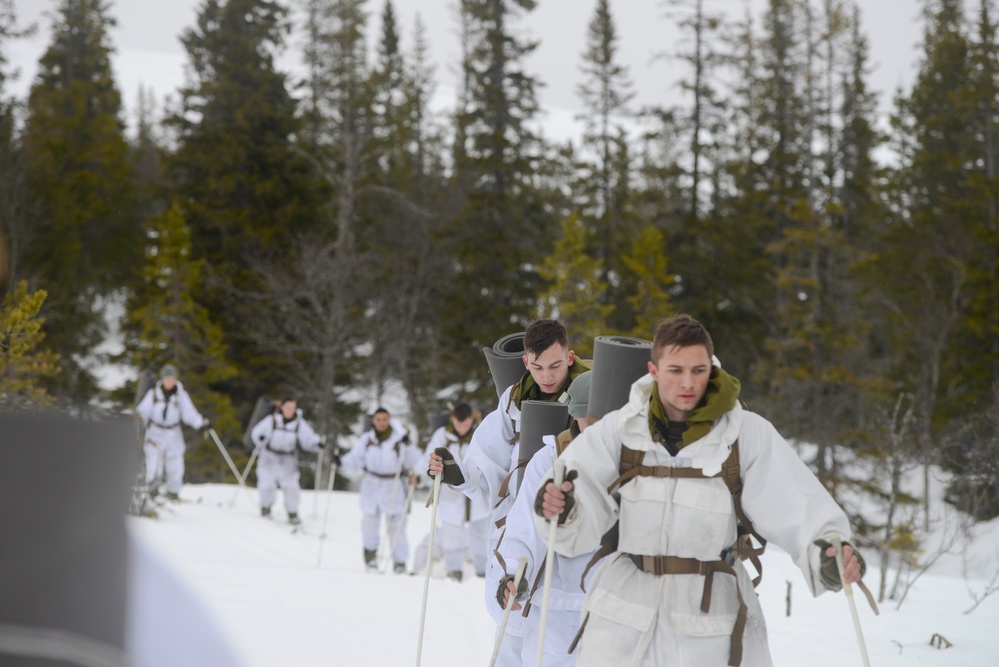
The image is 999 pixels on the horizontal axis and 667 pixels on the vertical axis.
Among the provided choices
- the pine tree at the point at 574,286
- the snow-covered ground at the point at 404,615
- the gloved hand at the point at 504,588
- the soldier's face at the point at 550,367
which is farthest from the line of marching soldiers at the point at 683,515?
the pine tree at the point at 574,286

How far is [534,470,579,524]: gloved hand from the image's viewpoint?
3316 mm

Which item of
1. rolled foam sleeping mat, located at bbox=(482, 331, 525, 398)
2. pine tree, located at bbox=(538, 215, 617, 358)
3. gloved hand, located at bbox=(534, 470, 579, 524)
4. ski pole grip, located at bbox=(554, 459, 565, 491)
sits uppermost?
pine tree, located at bbox=(538, 215, 617, 358)

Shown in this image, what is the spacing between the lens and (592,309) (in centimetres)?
2600

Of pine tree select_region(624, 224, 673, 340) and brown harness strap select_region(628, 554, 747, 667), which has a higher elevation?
pine tree select_region(624, 224, 673, 340)

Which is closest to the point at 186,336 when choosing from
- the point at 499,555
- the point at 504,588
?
the point at 499,555

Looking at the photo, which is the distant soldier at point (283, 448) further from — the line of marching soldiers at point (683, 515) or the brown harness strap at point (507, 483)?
the line of marching soldiers at point (683, 515)

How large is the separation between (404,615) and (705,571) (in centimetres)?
577

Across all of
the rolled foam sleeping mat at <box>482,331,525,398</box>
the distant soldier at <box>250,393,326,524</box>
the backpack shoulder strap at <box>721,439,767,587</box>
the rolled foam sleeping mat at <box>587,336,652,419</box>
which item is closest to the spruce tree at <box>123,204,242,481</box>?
the distant soldier at <box>250,393,326,524</box>

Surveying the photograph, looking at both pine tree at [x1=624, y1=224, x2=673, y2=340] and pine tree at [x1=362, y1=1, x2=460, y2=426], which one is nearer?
pine tree at [x1=624, y1=224, x2=673, y2=340]

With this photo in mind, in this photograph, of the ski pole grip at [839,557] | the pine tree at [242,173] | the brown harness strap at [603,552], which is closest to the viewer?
the ski pole grip at [839,557]

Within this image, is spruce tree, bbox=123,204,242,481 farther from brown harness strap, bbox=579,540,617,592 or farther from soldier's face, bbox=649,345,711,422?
soldier's face, bbox=649,345,711,422

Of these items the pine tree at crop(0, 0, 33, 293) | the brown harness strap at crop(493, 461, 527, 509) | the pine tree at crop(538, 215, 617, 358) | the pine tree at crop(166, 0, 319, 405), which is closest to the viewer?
the brown harness strap at crop(493, 461, 527, 509)

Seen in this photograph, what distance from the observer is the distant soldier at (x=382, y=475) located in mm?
12742

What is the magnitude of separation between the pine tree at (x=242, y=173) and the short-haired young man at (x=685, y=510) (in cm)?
2547
